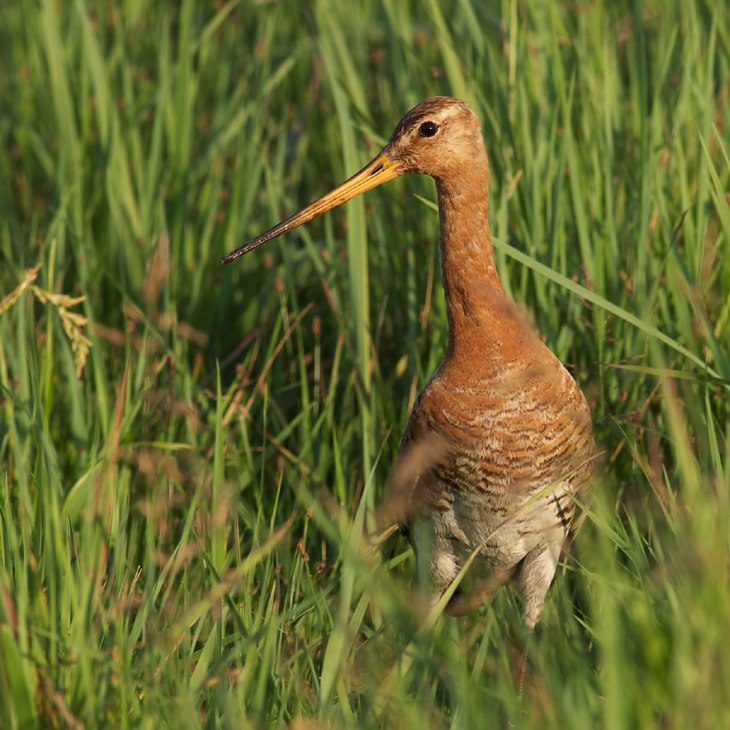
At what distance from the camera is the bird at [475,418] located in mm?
3658

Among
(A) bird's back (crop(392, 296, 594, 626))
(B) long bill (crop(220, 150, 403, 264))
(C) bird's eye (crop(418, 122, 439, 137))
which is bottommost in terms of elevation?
(A) bird's back (crop(392, 296, 594, 626))

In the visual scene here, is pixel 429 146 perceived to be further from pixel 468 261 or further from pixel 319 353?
pixel 319 353

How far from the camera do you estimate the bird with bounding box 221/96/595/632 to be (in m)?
3.66

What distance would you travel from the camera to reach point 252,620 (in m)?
3.37

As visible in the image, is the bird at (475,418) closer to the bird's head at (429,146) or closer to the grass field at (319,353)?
the bird's head at (429,146)

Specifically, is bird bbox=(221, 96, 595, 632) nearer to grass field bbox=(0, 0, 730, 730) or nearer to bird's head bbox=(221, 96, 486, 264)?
bird's head bbox=(221, 96, 486, 264)

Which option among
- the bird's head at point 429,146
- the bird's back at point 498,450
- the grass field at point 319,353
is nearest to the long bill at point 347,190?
the bird's head at point 429,146

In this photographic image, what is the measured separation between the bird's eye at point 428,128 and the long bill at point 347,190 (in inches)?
5.0

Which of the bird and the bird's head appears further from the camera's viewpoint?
the bird's head

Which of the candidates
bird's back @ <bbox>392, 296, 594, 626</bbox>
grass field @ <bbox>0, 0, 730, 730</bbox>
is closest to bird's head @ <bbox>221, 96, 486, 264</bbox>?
grass field @ <bbox>0, 0, 730, 730</bbox>

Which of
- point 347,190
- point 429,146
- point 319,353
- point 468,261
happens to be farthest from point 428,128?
point 319,353

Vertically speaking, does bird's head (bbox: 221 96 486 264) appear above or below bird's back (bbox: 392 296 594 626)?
above

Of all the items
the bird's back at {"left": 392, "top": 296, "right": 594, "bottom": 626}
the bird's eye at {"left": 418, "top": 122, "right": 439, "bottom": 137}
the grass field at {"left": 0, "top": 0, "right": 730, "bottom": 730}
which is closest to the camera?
the grass field at {"left": 0, "top": 0, "right": 730, "bottom": 730}

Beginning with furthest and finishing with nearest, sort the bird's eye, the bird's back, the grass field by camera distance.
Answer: the bird's eye → the bird's back → the grass field
